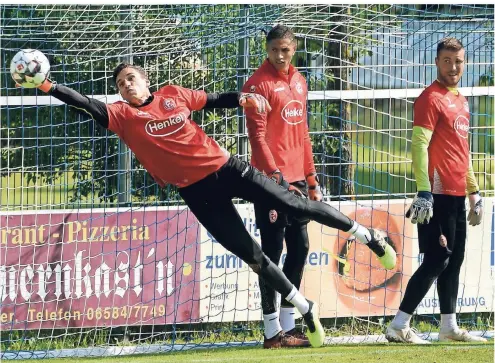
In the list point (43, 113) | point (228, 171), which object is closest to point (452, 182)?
point (228, 171)

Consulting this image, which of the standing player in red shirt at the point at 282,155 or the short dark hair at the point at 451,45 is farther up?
the short dark hair at the point at 451,45

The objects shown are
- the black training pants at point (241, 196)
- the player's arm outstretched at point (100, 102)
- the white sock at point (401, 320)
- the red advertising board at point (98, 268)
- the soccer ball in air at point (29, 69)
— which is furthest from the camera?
the red advertising board at point (98, 268)

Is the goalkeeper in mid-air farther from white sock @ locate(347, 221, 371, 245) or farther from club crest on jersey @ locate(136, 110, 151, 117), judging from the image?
white sock @ locate(347, 221, 371, 245)

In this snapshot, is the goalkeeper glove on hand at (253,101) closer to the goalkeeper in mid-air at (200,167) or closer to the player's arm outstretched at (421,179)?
the goalkeeper in mid-air at (200,167)

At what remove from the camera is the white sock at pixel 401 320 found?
8.09 m

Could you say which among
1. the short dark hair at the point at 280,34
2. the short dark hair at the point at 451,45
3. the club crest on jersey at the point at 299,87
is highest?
the short dark hair at the point at 280,34

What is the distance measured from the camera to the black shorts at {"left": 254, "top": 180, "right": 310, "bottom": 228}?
7.78 metres

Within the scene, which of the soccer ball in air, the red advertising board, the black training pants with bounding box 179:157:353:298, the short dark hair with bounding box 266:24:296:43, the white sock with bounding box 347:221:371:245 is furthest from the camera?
the red advertising board

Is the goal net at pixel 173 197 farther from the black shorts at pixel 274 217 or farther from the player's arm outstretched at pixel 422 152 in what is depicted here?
the player's arm outstretched at pixel 422 152

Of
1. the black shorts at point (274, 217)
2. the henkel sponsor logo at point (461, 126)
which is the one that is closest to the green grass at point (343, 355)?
the black shorts at point (274, 217)

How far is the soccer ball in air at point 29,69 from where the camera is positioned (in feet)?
22.6

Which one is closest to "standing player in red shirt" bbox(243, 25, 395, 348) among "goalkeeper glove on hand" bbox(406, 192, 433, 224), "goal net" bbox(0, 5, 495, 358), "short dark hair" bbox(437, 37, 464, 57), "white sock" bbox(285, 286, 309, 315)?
"goalkeeper glove on hand" bbox(406, 192, 433, 224)

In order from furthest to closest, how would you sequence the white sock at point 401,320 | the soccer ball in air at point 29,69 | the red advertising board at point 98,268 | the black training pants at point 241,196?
the red advertising board at point 98,268, the white sock at point 401,320, the black training pants at point 241,196, the soccer ball in air at point 29,69

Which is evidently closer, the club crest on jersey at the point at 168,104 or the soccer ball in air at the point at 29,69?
the soccer ball in air at the point at 29,69
